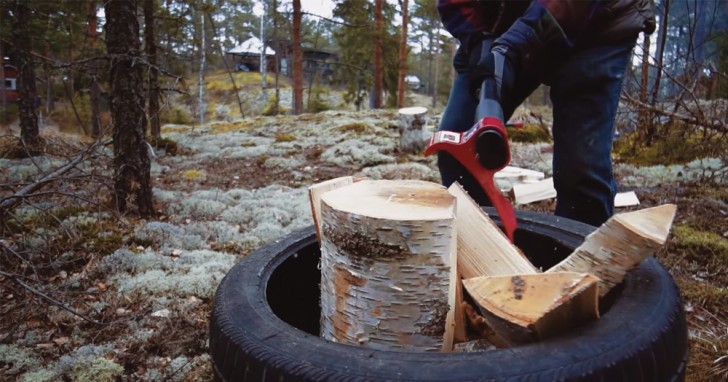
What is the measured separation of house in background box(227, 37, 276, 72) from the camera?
38.2m

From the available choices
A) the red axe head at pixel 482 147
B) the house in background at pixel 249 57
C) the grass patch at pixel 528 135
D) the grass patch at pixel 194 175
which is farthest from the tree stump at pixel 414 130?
the house in background at pixel 249 57

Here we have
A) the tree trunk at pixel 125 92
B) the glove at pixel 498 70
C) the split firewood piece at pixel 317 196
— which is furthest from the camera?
the tree trunk at pixel 125 92

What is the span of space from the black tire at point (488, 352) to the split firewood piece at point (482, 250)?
27 cm

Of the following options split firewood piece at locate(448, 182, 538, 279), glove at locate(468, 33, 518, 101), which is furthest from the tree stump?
split firewood piece at locate(448, 182, 538, 279)

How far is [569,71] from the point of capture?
6.50ft

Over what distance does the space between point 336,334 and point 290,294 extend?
0.38 m

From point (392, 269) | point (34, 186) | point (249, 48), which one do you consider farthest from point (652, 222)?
point (249, 48)

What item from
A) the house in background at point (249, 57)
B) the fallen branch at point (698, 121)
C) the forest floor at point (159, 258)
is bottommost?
the forest floor at point (159, 258)

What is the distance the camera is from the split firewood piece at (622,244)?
103 cm

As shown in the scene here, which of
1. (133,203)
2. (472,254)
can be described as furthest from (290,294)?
(133,203)

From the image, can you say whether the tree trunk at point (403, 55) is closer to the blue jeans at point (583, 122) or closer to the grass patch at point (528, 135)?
the grass patch at point (528, 135)

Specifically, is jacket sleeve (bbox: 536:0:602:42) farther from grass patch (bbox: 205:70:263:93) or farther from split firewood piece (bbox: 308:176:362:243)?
grass patch (bbox: 205:70:263:93)

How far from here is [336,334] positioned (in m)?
1.32

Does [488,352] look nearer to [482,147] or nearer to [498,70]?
[482,147]
